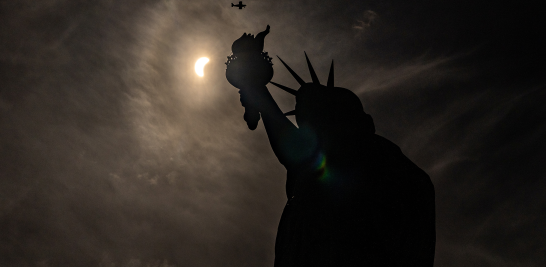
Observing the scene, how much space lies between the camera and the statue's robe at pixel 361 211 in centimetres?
657

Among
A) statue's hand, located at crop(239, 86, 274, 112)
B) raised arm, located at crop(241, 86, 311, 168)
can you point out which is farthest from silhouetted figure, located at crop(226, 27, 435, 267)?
statue's hand, located at crop(239, 86, 274, 112)

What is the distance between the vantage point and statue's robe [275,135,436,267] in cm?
657

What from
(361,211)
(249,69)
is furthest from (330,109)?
(249,69)

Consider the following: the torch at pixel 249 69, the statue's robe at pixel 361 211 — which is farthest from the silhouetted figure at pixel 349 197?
the torch at pixel 249 69

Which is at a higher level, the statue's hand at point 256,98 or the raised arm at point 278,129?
the statue's hand at point 256,98

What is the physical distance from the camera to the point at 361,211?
684 centimetres

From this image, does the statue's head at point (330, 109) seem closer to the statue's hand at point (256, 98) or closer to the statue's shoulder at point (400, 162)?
the statue's shoulder at point (400, 162)

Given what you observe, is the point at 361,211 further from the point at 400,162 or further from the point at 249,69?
the point at 249,69

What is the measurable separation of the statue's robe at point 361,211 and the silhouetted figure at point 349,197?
0.6 inches

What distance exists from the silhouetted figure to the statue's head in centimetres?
2

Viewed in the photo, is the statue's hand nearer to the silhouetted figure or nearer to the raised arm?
the raised arm

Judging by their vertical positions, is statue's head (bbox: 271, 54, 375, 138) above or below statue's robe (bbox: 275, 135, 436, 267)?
above

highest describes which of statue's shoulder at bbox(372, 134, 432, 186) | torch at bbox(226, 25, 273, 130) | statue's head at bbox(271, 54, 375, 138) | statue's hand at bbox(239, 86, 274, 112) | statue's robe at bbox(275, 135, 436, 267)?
torch at bbox(226, 25, 273, 130)

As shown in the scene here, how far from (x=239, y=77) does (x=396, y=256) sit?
5.76 m
